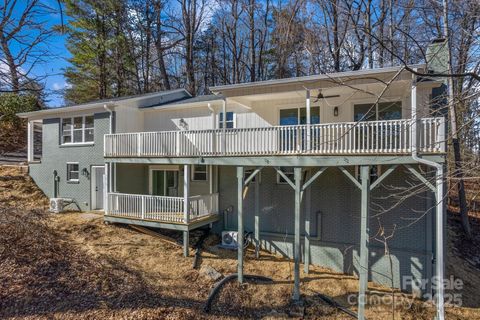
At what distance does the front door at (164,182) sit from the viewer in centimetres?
1265

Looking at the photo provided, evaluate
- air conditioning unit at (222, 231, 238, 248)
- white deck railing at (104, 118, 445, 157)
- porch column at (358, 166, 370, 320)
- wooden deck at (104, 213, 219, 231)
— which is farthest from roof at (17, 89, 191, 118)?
porch column at (358, 166, 370, 320)

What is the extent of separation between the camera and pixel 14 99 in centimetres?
1838

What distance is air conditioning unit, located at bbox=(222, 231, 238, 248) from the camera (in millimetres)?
10527

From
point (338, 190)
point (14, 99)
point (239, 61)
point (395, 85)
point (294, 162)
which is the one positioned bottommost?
point (338, 190)

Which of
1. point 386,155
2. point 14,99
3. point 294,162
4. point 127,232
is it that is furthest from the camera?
point 14,99

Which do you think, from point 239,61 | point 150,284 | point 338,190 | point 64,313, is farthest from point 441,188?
point 239,61

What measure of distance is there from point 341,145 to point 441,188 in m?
2.52

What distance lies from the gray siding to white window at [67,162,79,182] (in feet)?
0.53

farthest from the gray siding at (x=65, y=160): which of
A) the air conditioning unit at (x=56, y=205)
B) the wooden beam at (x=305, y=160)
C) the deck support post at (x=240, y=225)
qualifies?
the deck support post at (x=240, y=225)

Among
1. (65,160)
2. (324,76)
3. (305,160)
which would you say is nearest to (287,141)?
(305,160)

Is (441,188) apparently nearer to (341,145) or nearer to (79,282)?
(341,145)

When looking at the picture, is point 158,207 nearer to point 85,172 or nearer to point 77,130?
point 85,172

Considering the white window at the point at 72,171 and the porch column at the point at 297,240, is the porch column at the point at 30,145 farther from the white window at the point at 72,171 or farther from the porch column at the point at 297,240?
the porch column at the point at 297,240

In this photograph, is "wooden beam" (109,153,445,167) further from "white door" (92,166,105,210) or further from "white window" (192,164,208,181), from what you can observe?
"white door" (92,166,105,210)
